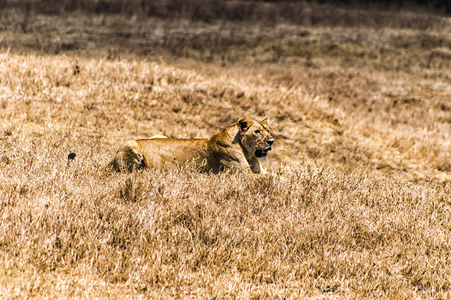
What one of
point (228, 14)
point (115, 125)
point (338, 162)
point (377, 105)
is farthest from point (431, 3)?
point (115, 125)

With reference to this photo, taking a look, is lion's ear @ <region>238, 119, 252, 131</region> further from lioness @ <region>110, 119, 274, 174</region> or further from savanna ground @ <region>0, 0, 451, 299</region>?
savanna ground @ <region>0, 0, 451, 299</region>

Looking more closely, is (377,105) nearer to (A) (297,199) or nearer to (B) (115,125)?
(B) (115,125)

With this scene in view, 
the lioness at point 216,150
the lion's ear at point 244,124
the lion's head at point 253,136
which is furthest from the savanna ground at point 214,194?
the lion's ear at point 244,124

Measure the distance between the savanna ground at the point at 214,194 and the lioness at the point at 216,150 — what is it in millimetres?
462

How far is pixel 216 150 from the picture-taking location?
771 cm

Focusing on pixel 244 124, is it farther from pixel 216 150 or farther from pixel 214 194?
pixel 214 194

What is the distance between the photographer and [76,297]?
398 cm

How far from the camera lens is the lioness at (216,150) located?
7.50 metres

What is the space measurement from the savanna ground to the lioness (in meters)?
0.46

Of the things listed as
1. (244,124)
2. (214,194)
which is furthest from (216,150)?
(214,194)

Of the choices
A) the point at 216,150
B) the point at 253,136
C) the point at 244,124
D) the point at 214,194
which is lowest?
the point at 214,194

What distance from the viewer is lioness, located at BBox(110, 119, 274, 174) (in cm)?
750

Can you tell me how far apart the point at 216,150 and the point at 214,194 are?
1.57m

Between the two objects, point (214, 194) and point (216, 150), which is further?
point (216, 150)
